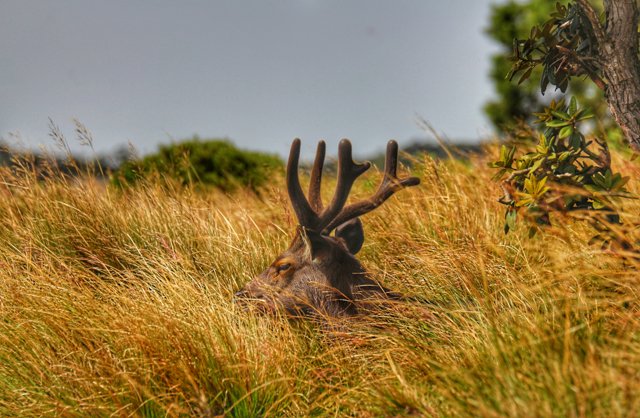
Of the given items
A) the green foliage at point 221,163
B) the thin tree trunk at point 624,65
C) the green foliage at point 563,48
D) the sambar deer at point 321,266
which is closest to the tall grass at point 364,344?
the sambar deer at point 321,266

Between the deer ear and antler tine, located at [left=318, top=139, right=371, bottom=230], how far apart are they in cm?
22

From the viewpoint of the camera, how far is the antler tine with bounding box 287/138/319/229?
14.3 ft

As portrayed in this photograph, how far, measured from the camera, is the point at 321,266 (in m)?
4.25

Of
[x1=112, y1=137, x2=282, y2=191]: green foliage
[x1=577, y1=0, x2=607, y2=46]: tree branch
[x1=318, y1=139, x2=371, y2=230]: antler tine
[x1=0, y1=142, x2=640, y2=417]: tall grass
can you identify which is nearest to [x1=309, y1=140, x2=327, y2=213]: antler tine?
[x1=318, y1=139, x2=371, y2=230]: antler tine

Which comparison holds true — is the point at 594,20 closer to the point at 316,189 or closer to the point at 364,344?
the point at 316,189

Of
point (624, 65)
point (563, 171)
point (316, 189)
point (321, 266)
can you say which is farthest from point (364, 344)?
point (624, 65)

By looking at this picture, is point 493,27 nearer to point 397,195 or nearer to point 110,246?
point 397,195

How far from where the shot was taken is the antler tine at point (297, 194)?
171 inches

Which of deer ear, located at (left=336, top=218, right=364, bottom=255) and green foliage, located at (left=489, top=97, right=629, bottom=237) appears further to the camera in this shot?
deer ear, located at (left=336, top=218, right=364, bottom=255)

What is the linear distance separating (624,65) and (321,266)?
7.40 ft

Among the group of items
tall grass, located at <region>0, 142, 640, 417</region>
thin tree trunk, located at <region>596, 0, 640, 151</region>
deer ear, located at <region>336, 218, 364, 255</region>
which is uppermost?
thin tree trunk, located at <region>596, 0, 640, 151</region>

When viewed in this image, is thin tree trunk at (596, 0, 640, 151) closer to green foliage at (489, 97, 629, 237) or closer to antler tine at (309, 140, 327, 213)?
green foliage at (489, 97, 629, 237)

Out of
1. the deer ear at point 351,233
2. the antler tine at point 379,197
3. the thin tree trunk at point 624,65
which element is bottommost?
the deer ear at point 351,233

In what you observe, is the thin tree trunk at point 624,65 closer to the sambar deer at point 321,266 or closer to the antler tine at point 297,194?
the sambar deer at point 321,266
